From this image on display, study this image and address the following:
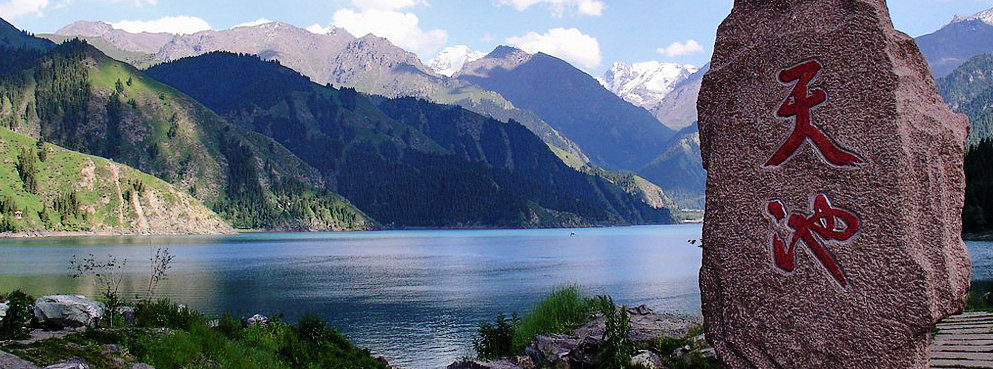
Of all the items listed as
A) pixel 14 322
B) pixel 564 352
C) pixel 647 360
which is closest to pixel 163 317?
pixel 14 322

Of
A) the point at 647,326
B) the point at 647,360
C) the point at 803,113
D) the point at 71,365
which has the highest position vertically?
the point at 803,113

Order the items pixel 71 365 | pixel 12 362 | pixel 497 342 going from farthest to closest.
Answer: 1. pixel 497 342
2. pixel 71 365
3. pixel 12 362

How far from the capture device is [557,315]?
86.6 ft

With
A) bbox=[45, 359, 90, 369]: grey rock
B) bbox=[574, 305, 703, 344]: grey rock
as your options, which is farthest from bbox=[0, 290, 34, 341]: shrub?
bbox=[574, 305, 703, 344]: grey rock

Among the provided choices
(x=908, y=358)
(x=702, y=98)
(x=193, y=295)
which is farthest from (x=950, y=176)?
(x=193, y=295)

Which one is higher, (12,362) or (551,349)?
(12,362)

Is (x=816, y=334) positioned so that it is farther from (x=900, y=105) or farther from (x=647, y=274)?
(x=647, y=274)

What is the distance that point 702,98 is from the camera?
10.2 meters

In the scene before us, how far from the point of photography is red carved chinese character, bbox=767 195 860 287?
8.47 meters

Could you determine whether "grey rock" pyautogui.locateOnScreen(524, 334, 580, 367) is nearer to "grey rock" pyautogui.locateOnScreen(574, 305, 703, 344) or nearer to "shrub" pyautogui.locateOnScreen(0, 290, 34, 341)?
"grey rock" pyautogui.locateOnScreen(574, 305, 703, 344)

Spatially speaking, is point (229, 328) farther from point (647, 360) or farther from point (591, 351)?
point (647, 360)

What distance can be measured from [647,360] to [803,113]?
7.12 meters

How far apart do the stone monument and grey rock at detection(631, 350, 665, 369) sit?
477cm

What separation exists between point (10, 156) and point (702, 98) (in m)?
212
